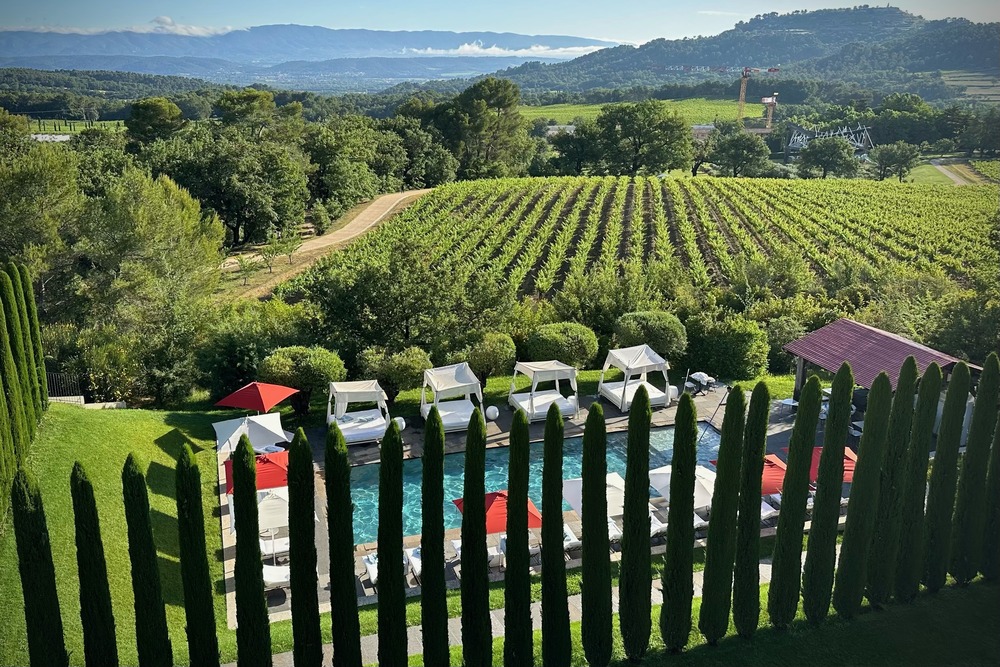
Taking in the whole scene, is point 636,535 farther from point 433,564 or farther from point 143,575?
point 143,575

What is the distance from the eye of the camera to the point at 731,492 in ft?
32.1

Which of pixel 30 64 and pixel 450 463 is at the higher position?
pixel 30 64

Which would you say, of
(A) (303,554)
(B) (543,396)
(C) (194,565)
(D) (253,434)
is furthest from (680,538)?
(D) (253,434)

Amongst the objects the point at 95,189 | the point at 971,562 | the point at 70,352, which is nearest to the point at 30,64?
the point at 95,189

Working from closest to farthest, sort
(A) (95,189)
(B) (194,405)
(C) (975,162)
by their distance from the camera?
(B) (194,405)
(A) (95,189)
(C) (975,162)

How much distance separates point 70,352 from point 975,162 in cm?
6610

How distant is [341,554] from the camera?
8680mm

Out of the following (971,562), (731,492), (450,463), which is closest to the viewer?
(731,492)

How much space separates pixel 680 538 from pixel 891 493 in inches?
133

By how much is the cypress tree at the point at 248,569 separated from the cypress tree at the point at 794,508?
670 centimetres

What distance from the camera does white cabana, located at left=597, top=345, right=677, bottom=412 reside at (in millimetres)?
19578

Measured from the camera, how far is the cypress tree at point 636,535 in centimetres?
941

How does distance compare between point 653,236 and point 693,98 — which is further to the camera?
point 693,98

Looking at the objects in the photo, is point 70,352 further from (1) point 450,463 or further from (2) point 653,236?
(2) point 653,236
